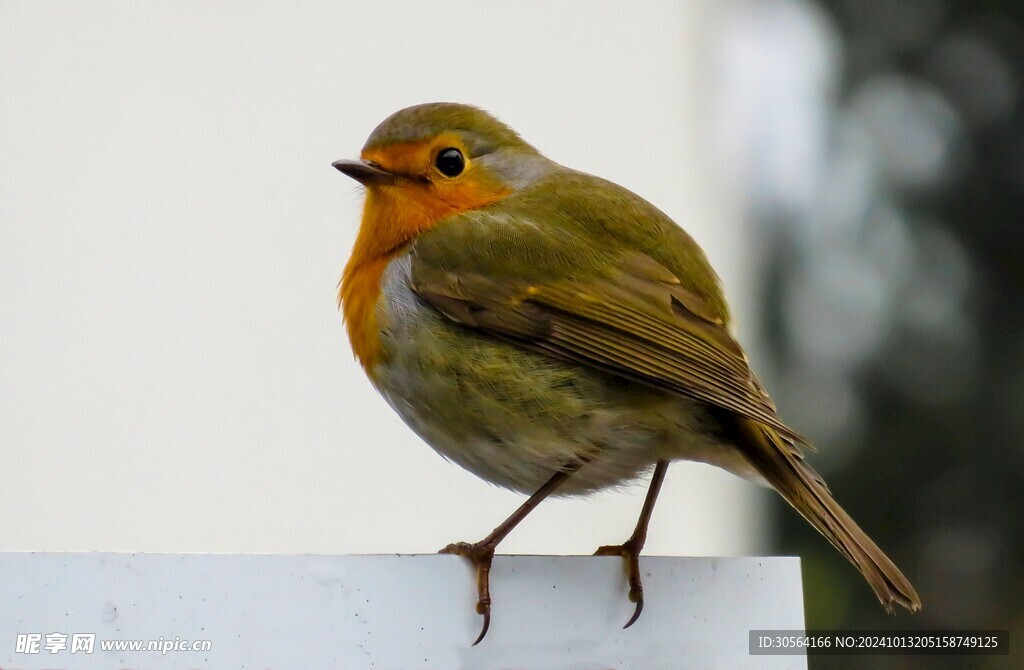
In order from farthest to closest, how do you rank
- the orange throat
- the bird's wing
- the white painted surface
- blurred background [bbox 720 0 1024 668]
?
blurred background [bbox 720 0 1024 668]
the orange throat
the bird's wing
the white painted surface

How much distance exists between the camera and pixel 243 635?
1582 millimetres

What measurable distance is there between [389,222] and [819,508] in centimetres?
98

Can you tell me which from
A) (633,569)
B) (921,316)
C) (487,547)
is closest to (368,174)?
(487,547)

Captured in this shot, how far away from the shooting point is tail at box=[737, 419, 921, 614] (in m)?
1.88

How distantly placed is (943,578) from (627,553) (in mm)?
2408

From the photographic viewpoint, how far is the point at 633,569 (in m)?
1.86

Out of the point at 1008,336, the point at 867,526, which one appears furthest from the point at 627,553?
the point at 1008,336

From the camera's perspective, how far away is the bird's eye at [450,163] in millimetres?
2381

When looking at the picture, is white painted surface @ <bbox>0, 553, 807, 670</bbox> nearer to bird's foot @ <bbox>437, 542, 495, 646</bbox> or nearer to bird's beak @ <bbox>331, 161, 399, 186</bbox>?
bird's foot @ <bbox>437, 542, 495, 646</bbox>

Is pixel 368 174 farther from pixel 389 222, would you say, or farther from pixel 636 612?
pixel 636 612

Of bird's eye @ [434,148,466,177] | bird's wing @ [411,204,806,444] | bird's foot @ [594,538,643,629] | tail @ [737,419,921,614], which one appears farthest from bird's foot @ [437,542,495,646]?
bird's eye @ [434,148,466,177]

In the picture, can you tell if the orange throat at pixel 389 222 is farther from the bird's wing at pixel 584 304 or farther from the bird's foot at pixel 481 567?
the bird's foot at pixel 481 567

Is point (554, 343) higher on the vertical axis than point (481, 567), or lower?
higher

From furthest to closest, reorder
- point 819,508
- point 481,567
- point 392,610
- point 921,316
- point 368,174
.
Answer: point 921,316, point 368,174, point 819,508, point 481,567, point 392,610
